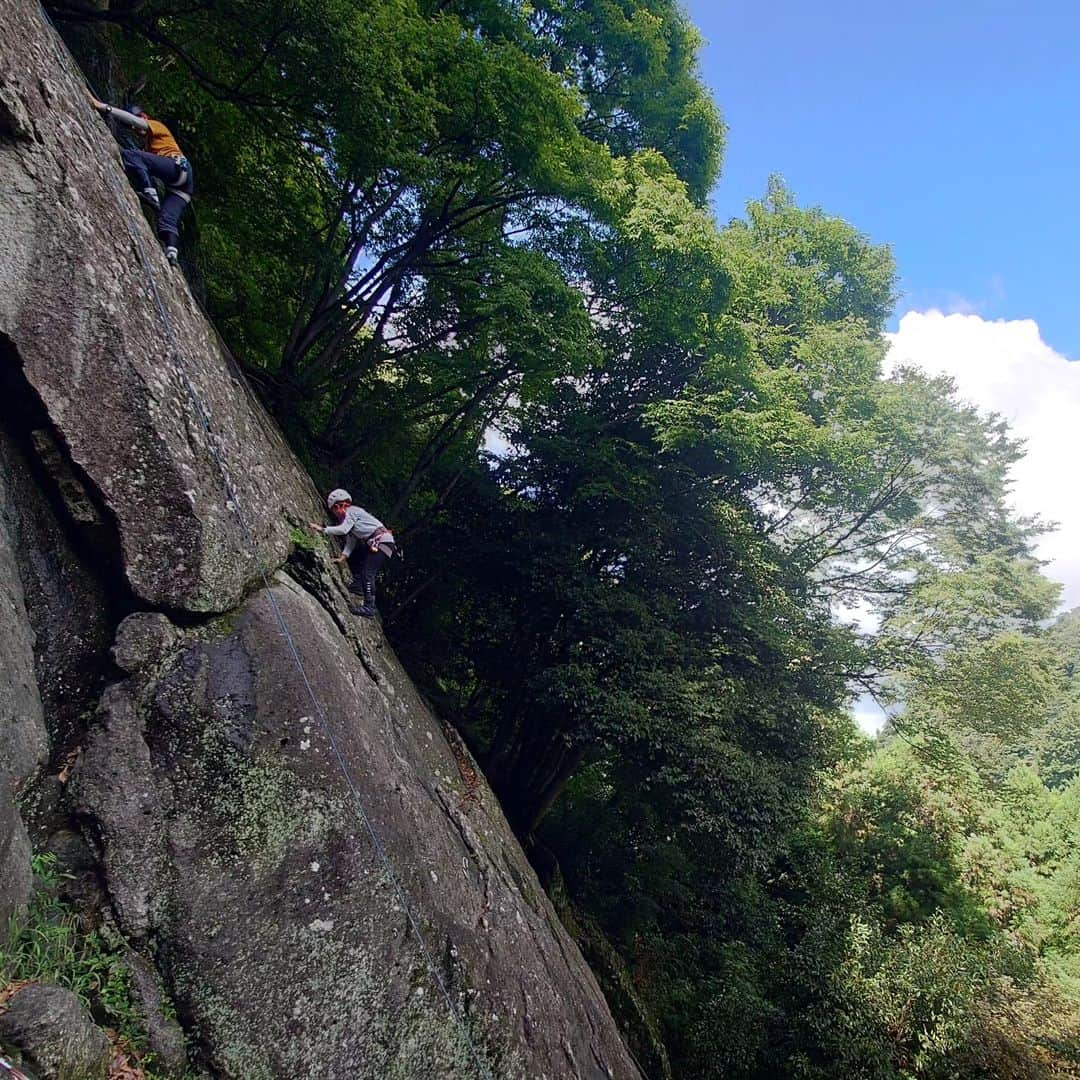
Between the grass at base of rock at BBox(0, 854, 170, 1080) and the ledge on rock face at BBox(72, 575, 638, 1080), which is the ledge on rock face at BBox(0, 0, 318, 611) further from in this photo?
the grass at base of rock at BBox(0, 854, 170, 1080)

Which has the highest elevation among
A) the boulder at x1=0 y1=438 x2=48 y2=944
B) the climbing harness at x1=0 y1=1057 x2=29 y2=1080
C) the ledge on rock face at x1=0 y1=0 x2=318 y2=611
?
the ledge on rock face at x1=0 y1=0 x2=318 y2=611

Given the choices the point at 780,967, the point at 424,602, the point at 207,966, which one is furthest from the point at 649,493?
the point at 207,966

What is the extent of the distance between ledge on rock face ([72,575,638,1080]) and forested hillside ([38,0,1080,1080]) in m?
4.69

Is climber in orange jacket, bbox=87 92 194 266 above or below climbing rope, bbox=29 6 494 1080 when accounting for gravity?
above

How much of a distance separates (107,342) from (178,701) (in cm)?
266

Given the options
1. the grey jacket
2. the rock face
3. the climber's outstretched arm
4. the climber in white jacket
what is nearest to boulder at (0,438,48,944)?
the rock face

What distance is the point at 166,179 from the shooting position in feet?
20.6

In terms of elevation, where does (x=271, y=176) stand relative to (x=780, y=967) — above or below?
above

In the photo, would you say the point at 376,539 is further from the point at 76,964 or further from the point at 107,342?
the point at 76,964

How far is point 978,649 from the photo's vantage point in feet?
47.3

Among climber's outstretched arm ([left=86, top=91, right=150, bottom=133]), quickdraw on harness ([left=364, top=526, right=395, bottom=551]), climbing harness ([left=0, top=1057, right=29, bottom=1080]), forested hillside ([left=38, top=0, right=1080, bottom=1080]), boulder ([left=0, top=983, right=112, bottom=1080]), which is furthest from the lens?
forested hillside ([left=38, top=0, right=1080, bottom=1080])

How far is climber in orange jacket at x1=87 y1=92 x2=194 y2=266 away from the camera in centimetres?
605

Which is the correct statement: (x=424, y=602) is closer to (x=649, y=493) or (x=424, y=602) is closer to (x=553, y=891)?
(x=649, y=493)

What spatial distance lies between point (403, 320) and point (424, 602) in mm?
5495
